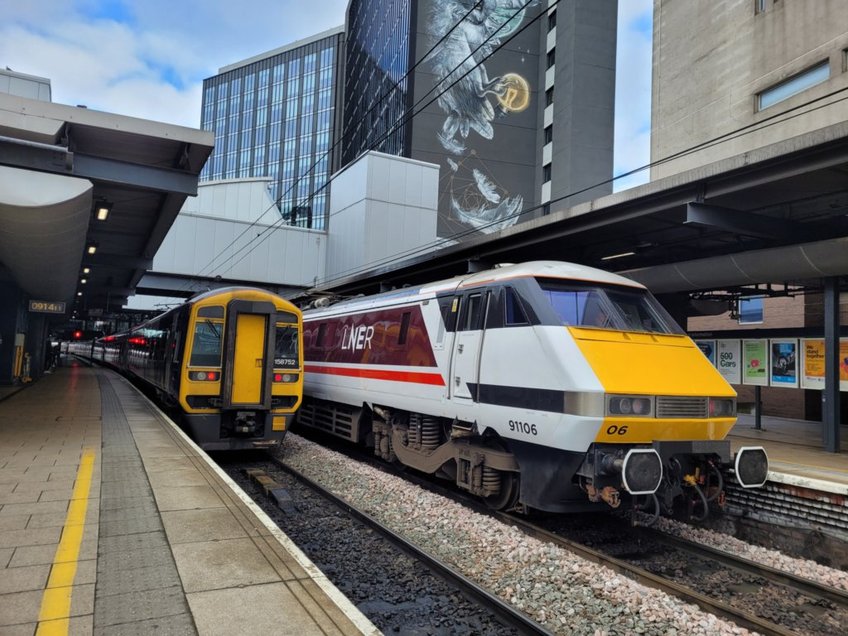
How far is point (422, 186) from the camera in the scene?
36031 mm

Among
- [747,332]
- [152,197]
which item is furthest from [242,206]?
[747,332]

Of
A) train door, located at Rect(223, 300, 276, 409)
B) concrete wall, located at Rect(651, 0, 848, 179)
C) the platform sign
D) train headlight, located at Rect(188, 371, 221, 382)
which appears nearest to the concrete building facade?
concrete wall, located at Rect(651, 0, 848, 179)

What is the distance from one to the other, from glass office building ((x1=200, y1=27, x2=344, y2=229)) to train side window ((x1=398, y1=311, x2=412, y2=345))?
85.6 metres

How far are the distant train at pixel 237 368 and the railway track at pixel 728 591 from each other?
533 cm

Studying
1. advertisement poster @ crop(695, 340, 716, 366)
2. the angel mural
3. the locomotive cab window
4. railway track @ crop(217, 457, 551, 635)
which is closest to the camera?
railway track @ crop(217, 457, 551, 635)

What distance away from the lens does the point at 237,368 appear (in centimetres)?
1102

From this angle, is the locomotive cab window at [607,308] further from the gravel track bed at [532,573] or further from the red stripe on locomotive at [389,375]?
the gravel track bed at [532,573]

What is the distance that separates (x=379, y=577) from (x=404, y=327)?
4588 mm

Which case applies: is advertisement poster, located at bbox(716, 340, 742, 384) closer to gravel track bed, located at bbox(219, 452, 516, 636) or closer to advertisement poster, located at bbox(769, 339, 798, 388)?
advertisement poster, located at bbox(769, 339, 798, 388)

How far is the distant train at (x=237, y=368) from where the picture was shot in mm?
10727

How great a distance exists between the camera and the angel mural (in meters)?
61.1

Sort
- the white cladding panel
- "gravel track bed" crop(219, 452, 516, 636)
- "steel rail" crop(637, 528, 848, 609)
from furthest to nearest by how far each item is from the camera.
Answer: the white cladding panel
"steel rail" crop(637, 528, 848, 609)
"gravel track bed" crop(219, 452, 516, 636)

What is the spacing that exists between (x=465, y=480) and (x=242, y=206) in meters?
40.0

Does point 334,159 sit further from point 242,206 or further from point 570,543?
point 570,543
